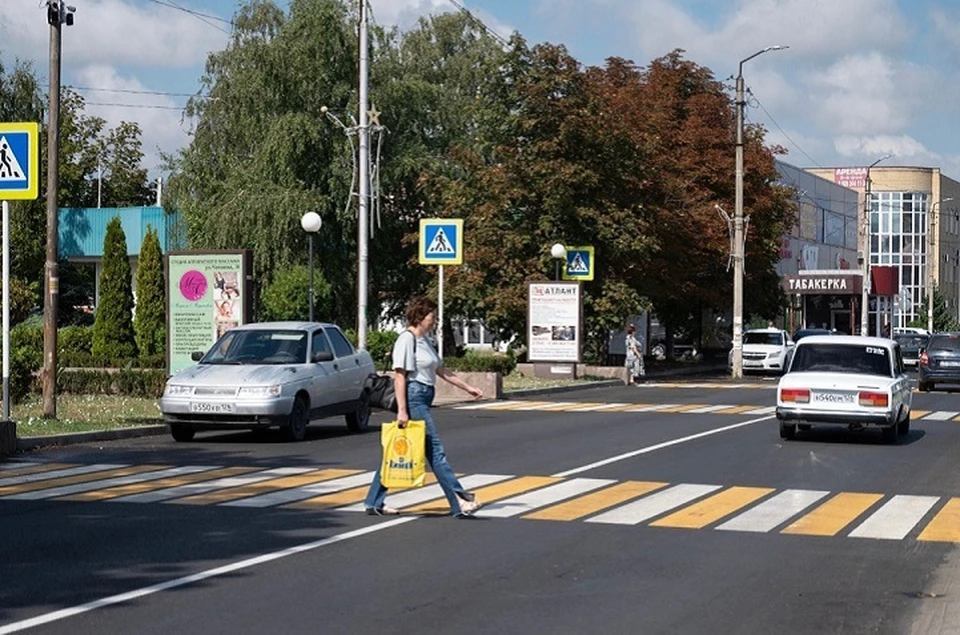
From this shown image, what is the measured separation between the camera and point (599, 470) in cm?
1739

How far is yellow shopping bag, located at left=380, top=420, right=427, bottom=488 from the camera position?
494 inches

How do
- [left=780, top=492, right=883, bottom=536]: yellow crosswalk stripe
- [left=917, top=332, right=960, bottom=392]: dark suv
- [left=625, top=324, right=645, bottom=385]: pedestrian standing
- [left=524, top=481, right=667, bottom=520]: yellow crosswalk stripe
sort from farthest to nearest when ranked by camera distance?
[left=625, top=324, right=645, bottom=385]: pedestrian standing, [left=917, top=332, right=960, bottom=392]: dark suv, [left=524, top=481, right=667, bottom=520]: yellow crosswalk stripe, [left=780, top=492, right=883, bottom=536]: yellow crosswalk stripe

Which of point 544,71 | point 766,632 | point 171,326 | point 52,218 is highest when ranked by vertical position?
point 544,71

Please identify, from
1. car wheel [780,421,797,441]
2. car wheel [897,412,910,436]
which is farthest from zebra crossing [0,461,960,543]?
car wheel [897,412,910,436]

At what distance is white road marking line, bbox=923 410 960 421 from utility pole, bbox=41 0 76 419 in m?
16.1

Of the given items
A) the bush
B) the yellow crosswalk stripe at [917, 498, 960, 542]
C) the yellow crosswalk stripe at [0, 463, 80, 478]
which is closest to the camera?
the yellow crosswalk stripe at [917, 498, 960, 542]

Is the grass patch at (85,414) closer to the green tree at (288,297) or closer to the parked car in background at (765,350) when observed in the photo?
the green tree at (288,297)

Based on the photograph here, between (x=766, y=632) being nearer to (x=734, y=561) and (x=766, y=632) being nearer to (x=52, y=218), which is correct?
(x=734, y=561)

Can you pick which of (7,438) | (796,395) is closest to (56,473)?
(7,438)

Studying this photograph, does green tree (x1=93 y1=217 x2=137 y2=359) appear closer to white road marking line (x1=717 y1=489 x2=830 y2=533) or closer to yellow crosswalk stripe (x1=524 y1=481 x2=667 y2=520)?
yellow crosswalk stripe (x1=524 y1=481 x2=667 y2=520)

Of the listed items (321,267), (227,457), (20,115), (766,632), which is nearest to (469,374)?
(227,457)

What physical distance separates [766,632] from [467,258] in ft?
126

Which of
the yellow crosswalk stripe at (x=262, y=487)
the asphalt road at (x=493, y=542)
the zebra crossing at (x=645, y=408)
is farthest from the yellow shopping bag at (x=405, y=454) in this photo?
the zebra crossing at (x=645, y=408)

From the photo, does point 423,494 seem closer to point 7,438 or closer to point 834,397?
point 7,438
